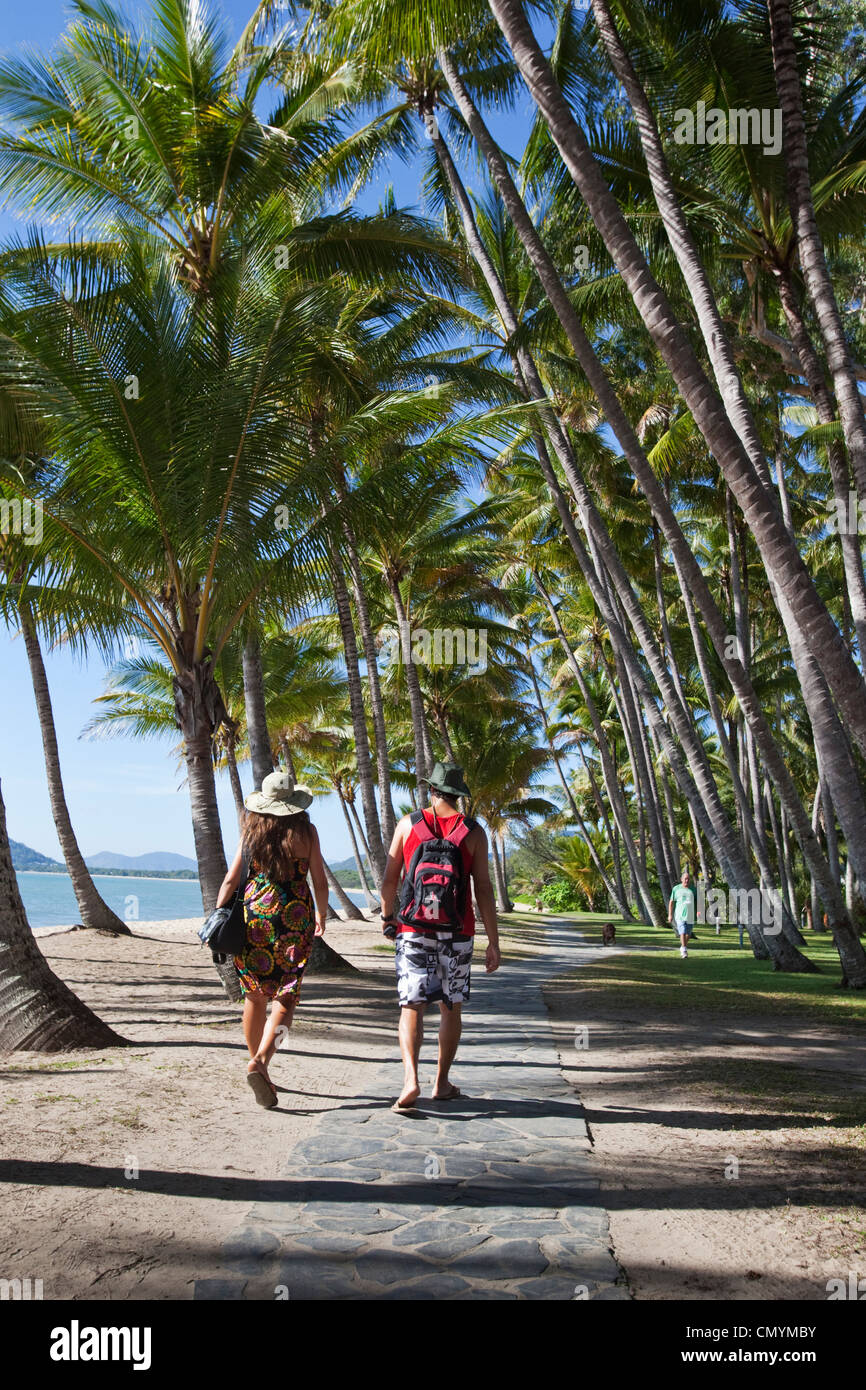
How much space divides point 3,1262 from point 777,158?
1266 centimetres

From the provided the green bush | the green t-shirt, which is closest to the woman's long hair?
the green t-shirt

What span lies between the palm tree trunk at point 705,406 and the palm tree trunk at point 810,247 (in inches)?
78.9

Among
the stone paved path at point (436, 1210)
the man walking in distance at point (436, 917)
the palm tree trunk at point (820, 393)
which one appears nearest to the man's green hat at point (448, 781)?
the man walking in distance at point (436, 917)

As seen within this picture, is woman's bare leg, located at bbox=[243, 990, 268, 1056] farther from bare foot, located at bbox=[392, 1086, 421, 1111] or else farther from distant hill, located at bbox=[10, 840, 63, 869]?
distant hill, located at bbox=[10, 840, 63, 869]

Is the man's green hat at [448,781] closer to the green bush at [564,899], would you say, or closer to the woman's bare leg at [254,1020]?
the woman's bare leg at [254,1020]

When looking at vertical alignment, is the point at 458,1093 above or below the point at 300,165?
below

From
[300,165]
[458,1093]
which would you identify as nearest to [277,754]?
[300,165]

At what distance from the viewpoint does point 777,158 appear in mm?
11125

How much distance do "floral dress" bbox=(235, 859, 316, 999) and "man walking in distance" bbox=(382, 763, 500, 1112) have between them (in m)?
0.47

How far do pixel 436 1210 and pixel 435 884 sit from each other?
5.21 ft

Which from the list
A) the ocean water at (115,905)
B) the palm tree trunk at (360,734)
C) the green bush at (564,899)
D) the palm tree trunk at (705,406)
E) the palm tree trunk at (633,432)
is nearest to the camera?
the palm tree trunk at (705,406)

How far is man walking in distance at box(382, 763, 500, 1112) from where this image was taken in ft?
15.7

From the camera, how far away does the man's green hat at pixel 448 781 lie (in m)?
4.98
